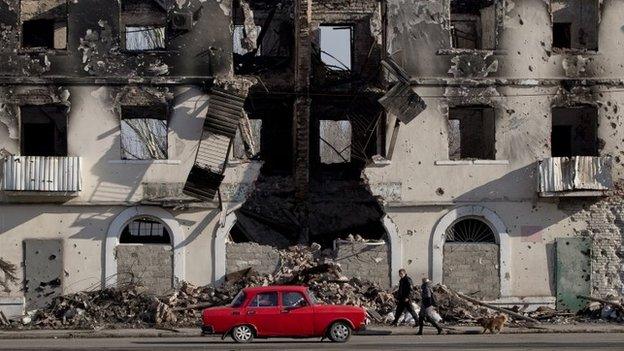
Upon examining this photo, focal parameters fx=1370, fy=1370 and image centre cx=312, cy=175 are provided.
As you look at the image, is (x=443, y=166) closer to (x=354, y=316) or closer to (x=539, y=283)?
(x=539, y=283)

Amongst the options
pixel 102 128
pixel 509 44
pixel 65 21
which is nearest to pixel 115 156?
pixel 102 128

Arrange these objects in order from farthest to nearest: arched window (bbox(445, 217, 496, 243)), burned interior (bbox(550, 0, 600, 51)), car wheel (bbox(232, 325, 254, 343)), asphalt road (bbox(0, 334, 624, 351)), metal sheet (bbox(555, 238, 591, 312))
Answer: burned interior (bbox(550, 0, 600, 51)), arched window (bbox(445, 217, 496, 243)), metal sheet (bbox(555, 238, 591, 312)), car wheel (bbox(232, 325, 254, 343)), asphalt road (bbox(0, 334, 624, 351))

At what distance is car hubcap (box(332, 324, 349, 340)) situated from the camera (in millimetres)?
29328

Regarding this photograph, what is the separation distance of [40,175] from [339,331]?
1087 centimetres

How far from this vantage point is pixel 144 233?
37344 mm

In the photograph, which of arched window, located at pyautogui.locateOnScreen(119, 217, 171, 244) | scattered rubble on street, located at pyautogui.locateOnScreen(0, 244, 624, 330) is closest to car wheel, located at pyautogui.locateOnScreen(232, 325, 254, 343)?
scattered rubble on street, located at pyautogui.locateOnScreen(0, 244, 624, 330)

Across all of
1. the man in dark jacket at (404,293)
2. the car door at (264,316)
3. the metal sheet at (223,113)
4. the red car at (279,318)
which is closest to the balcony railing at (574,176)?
the man in dark jacket at (404,293)

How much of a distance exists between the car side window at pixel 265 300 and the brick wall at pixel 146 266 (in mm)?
7812

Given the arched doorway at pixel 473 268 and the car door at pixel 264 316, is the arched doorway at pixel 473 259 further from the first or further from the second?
the car door at pixel 264 316

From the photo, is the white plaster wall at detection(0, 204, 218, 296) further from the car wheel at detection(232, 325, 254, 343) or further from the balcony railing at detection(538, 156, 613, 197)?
the balcony railing at detection(538, 156, 613, 197)

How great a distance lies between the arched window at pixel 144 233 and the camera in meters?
37.3

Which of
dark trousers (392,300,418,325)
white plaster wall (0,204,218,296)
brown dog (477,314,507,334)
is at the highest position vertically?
white plaster wall (0,204,218,296)

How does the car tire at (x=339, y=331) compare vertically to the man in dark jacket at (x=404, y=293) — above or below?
below

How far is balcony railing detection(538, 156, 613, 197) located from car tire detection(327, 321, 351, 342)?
9944 mm
